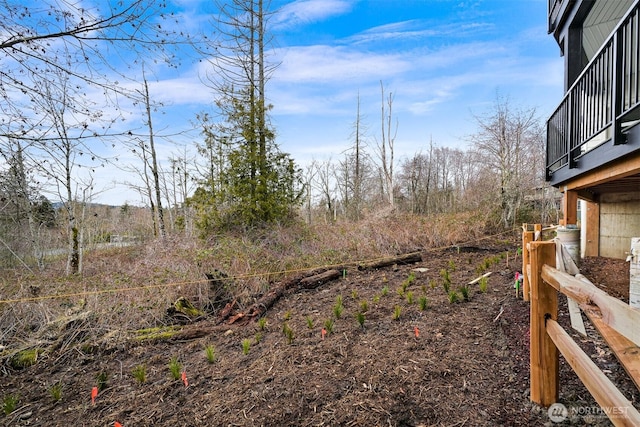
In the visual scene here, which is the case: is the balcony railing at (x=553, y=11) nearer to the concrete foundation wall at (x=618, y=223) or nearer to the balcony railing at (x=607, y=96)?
the balcony railing at (x=607, y=96)

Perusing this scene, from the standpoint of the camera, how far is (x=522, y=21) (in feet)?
35.1

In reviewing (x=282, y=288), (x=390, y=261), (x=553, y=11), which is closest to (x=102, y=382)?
(x=282, y=288)

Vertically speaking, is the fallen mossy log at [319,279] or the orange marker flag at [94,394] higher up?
the fallen mossy log at [319,279]

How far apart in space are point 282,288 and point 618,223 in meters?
6.52

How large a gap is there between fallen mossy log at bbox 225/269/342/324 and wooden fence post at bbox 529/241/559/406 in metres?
3.77

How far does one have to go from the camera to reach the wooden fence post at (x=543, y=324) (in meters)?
1.85

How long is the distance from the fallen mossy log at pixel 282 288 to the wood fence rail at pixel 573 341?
3.81 meters

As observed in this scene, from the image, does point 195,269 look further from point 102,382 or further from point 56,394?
point 56,394

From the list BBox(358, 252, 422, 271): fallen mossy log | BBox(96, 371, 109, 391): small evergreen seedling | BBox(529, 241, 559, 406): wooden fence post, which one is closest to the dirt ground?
BBox(96, 371, 109, 391): small evergreen seedling

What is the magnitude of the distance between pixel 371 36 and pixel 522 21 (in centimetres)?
538

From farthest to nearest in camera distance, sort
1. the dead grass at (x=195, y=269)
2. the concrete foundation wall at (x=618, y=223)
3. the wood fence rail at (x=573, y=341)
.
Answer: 1. the concrete foundation wall at (x=618, y=223)
2. the dead grass at (x=195, y=269)
3. the wood fence rail at (x=573, y=341)

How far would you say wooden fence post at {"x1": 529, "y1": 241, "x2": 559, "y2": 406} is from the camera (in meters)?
1.85

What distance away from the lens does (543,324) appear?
188cm

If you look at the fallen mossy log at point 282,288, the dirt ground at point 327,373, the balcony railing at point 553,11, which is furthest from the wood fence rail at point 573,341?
the balcony railing at point 553,11
